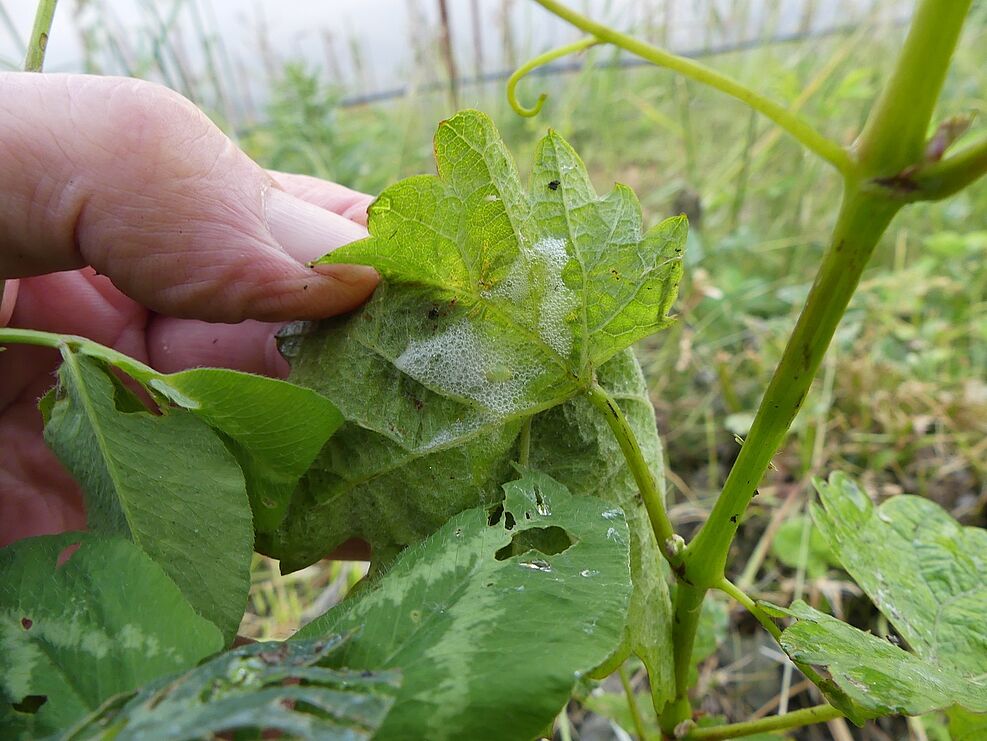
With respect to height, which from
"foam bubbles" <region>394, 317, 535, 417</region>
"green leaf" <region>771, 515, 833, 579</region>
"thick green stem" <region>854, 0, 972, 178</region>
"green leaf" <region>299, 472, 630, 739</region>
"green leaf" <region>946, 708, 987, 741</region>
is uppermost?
"thick green stem" <region>854, 0, 972, 178</region>

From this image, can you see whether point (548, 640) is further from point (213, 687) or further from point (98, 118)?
point (98, 118)

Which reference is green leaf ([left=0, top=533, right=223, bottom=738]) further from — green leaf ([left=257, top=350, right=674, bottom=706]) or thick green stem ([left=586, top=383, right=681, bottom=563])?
thick green stem ([left=586, top=383, right=681, bottom=563])

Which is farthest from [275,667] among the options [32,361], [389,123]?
[389,123]

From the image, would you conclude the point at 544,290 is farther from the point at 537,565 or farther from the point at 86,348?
the point at 86,348

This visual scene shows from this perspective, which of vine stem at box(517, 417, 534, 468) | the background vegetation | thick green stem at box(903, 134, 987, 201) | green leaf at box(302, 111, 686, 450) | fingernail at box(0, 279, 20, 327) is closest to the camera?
thick green stem at box(903, 134, 987, 201)

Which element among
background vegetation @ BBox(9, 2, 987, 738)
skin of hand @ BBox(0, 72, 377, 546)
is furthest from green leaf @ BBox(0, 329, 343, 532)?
background vegetation @ BBox(9, 2, 987, 738)

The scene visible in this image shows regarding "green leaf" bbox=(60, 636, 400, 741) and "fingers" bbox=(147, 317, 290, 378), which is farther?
"fingers" bbox=(147, 317, 290, 378)
